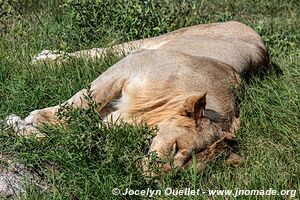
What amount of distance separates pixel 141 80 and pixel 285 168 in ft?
4.28

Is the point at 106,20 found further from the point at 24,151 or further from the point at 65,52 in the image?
the point at 24,151

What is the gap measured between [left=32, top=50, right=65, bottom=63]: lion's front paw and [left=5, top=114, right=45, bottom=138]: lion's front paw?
47.3 inches

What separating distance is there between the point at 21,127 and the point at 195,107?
133cm

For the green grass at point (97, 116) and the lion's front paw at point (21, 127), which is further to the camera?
the lion's front paw at point (21, 127)

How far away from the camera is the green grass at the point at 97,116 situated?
14.5 feet

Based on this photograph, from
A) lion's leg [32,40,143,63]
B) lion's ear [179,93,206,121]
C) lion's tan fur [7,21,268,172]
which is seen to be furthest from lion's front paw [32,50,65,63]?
lion's ear [179,93,206,121]

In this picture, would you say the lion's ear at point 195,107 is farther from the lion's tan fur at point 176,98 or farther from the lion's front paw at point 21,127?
the lion's front paw at point 21,127

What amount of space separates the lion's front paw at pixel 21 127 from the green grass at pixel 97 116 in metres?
0.09

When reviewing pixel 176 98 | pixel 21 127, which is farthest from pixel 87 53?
pixel 176 98

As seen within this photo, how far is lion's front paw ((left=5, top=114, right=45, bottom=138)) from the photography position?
5.02 metres

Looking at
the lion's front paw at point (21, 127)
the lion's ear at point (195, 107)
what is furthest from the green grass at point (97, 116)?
the lion's ear at point (195, 107)

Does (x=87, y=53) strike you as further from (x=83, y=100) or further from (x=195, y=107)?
(x=195, y=107)

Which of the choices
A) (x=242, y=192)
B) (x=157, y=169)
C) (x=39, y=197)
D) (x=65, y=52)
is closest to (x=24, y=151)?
(x=39, y=197)

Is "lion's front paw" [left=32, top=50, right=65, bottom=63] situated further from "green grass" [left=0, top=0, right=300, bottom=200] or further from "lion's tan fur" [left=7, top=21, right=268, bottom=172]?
"lion's tan fur" [left=7, top=21, right=268, bottom=172]
